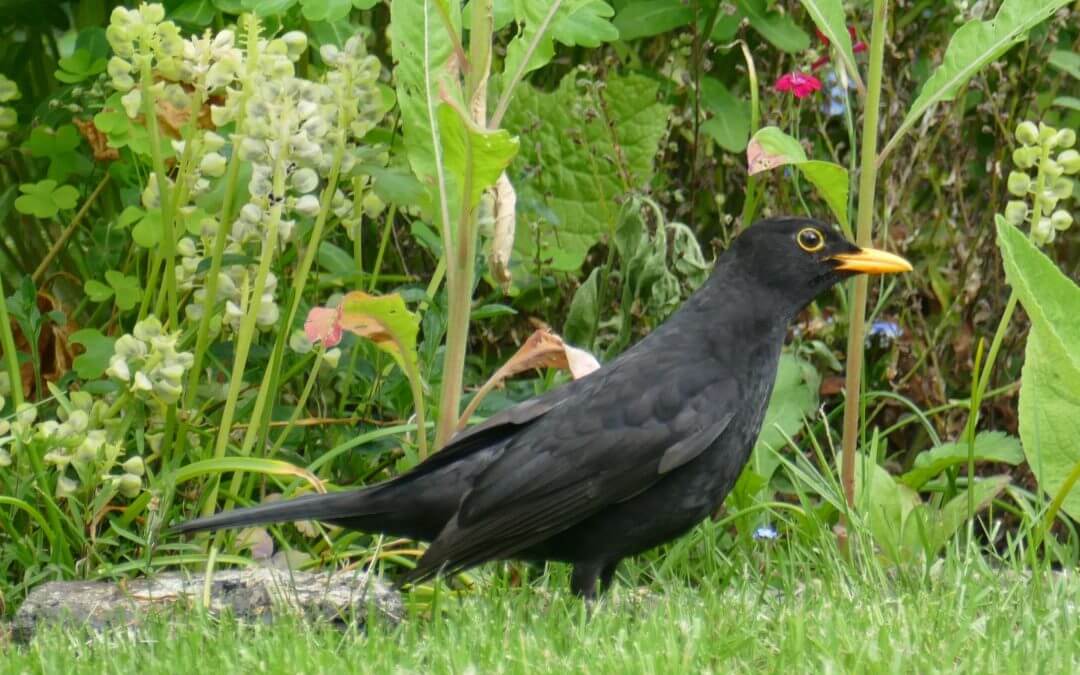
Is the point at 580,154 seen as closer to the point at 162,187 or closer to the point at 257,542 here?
the point at 162,187

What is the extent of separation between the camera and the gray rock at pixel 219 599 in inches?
152

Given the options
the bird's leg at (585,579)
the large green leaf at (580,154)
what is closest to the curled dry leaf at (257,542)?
the bird's leg at (585,579)

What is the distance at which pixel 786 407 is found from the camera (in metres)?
4.86

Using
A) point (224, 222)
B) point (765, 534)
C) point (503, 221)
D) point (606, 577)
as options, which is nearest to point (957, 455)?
point (765, 534)

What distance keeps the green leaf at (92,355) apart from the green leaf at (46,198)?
0.45m

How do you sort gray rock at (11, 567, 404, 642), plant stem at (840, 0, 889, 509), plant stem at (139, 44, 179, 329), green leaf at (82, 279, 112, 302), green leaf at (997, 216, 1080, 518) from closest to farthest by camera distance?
green leaf at (997, 216, 1080, 518), gray rock at (11, 567, 404, 642), plant stem at (840, 0, 889, 509), plant stem at (139, 44, 179, 329), green leaf at (82, 279, 112, 302)

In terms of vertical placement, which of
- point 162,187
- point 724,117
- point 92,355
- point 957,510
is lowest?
point 957,510

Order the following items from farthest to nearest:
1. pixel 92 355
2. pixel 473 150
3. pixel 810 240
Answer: pixel 92 355, pixel 810 240, pixel 473 150

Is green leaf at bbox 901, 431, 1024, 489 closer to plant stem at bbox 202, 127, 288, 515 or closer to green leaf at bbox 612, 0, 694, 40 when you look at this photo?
green leaf at bbox 612, 0, 694, 40

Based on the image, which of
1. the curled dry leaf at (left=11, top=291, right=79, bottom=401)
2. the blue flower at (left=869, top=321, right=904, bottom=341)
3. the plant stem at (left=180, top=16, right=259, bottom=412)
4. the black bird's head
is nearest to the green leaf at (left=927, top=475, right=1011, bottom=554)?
the black bird's head

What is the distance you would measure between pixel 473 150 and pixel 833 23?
0.96 meters

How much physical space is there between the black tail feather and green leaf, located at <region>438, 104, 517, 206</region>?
29.3 inches

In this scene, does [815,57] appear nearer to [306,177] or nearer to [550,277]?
[550,277]

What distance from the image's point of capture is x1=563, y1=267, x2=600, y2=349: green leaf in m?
4.84
